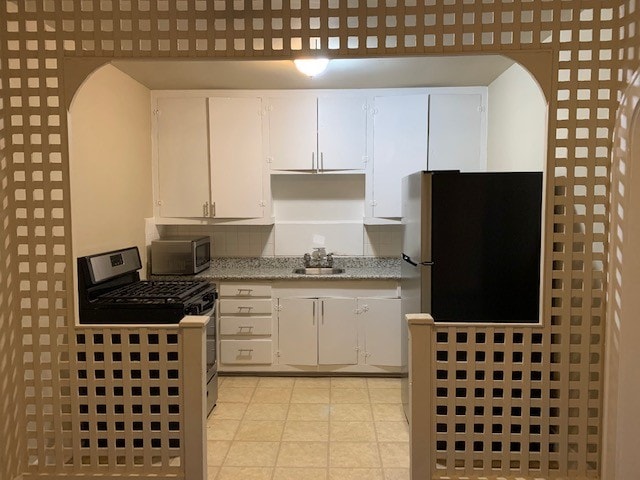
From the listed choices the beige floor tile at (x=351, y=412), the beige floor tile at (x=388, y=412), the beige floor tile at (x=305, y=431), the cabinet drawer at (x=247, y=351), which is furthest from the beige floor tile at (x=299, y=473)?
the cabinet drawer at (x=247, y=351)

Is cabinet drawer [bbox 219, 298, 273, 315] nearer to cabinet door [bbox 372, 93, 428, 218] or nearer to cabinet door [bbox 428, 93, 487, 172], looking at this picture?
cabinet door [bbox 372, 93, 428, 218]

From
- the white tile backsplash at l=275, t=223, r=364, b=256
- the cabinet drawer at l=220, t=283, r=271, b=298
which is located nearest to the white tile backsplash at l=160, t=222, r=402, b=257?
the white tile backsplash at l=275, t=223, r=364, b=256

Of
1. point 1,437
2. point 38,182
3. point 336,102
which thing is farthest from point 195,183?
point 1,437

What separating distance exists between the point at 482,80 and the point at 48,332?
3.52 metres

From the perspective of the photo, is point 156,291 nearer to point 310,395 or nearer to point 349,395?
point 310,395

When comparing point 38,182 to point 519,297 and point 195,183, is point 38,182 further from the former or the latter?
point 519,297

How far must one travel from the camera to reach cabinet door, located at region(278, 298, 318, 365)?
3.77m

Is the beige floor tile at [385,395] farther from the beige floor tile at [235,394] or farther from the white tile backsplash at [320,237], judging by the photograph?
the white tile backsplash at [320,237]

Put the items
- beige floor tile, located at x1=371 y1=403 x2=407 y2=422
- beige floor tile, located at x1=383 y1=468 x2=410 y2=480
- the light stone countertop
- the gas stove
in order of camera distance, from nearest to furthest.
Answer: beige floor tile, located at x1=383 y1=468 x2=410 y2=480 < the gas stove < beige floor tile, located at x1=371 y1=403 x2=407 y2=422 < the light stone countertop

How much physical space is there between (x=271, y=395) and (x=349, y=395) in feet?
2.02

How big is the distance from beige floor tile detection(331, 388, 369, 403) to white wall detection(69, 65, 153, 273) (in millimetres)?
1998

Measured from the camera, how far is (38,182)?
1976mm

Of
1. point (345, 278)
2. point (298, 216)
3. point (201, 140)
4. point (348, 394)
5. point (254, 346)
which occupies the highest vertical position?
point (201, 140)

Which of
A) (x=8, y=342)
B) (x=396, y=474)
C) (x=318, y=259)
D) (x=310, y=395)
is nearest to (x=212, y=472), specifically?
(x=396, y=474)
